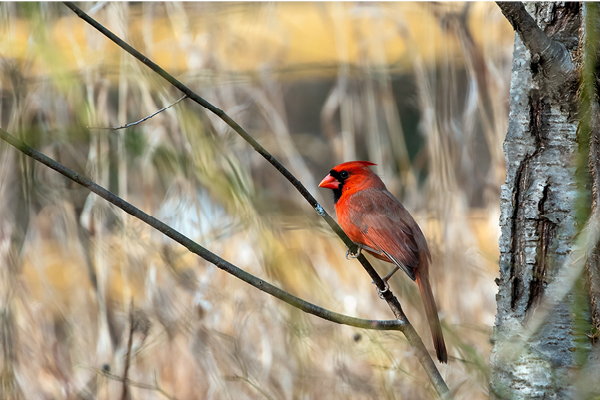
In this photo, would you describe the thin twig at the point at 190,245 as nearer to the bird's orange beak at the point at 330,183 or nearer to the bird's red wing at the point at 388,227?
the bird's red wing at the point at 388,227

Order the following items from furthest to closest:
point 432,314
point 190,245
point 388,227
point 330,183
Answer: point 330,183 → point 388,227 → point 432,314 → point 190,245

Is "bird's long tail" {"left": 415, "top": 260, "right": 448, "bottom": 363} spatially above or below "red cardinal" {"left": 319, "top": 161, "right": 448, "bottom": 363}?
below

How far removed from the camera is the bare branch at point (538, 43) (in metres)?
0.96

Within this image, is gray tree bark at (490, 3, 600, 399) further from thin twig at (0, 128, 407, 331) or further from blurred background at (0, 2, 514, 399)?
blurred background at (0, 2, 514, 399)

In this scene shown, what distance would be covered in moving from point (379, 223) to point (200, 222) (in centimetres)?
76

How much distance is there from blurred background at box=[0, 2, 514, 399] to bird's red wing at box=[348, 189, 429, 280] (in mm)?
210

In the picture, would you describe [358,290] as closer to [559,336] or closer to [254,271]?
[254,271]

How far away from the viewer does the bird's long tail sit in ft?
4.57

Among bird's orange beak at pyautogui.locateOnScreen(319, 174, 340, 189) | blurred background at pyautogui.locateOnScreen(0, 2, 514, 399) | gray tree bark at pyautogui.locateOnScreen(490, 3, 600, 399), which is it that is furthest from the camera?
bird's orange beak at pyautogui.locateOnScreen(319, 174, 340, 189)

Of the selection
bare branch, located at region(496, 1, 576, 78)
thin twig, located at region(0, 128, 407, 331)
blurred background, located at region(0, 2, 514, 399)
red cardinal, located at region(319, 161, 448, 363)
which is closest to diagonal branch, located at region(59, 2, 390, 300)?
thin twig, located at region(0, 128, 407, 331)

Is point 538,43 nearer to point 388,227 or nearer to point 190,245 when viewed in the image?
point 190,245

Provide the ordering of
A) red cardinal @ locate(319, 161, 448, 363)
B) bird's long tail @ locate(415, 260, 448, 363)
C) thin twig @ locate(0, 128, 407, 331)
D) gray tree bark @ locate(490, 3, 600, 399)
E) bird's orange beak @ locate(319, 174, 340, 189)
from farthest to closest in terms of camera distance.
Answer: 1. bird's orange beak @ locate(319, 174, 340, 189)
2. red cardinal @ locate(319, 161, 448, 363)
3. bird's long tail @ locate(415, 260, 448, 363)
4. gray tree bark @ locate(490, 3, 600, 399)
5. thin twig @ locate(0, 128, 407, 331)

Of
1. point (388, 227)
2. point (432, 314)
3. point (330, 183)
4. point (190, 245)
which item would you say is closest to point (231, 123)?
point (190, 245)

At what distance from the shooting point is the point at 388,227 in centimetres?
184
